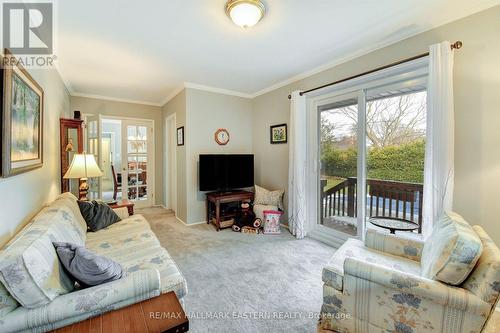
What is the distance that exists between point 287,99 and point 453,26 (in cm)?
206

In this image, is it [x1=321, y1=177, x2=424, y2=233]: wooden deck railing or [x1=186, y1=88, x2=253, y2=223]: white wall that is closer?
[x1=321, y1=177, x2=424, y2=233]: wooden deck railing

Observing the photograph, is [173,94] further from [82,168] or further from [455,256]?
[455,256]

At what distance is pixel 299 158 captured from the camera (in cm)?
324

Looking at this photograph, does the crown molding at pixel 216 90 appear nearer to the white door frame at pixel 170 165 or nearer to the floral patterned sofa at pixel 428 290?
the white door frame at pixel 170 165

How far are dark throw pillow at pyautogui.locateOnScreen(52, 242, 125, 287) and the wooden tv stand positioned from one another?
237 cm

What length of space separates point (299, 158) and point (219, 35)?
187cm

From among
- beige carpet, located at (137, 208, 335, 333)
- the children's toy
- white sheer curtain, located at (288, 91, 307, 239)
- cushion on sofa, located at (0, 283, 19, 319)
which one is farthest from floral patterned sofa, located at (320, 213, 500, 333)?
the children's toy

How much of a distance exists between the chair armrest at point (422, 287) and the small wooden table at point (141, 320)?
1.06 meters

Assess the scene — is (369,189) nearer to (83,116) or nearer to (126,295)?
(126,295)

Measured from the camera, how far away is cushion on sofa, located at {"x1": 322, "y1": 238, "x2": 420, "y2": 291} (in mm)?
1538

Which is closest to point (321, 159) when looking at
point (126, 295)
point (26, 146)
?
point (126, 295)

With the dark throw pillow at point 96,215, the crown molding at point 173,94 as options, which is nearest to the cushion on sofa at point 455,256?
the dark throw pillow at point 96,215

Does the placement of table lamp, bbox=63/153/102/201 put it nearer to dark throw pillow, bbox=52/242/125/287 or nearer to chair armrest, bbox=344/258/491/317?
dark throw pillow, bbox=52/242/125/287

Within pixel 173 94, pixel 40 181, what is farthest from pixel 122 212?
pixel 173 94
